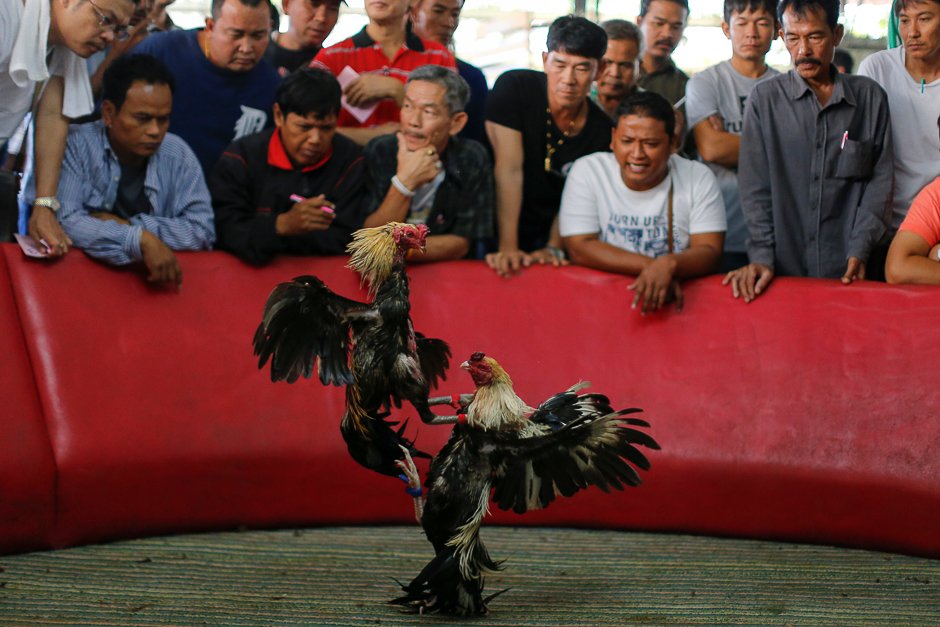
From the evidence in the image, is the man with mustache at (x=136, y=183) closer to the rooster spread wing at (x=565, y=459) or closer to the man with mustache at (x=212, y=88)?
the man with mustache at (x=212, y=88)

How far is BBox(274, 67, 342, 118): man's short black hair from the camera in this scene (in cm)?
388

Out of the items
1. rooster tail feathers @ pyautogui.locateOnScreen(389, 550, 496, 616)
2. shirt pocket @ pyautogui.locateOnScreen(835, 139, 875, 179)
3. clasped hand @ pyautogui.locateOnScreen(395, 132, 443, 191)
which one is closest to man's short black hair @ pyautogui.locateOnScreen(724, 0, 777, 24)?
shirt pocket @ pyautogui.locateOnScreen(835, 139, 875, 179)

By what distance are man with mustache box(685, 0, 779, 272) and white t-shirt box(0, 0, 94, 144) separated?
224 centimetres

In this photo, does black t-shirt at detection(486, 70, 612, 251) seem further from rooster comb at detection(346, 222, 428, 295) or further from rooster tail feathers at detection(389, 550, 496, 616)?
rooster tail feathers at detection(389, 550, 496, 616)

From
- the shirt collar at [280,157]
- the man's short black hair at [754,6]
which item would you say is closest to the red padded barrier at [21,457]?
the shirt collar at [280,157]

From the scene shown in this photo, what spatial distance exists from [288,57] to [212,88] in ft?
1.90

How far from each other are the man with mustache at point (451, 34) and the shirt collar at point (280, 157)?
0.84 meters

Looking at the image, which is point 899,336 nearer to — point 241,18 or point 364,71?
point 364,71

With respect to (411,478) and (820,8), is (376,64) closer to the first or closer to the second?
(820,8)

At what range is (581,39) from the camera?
166 inches

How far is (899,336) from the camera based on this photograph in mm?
3559

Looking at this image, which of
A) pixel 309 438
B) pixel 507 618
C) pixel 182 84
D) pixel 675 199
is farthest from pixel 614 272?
pixel 182 84

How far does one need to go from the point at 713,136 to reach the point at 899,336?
46.2 inches

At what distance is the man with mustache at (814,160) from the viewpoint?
12.9ft
